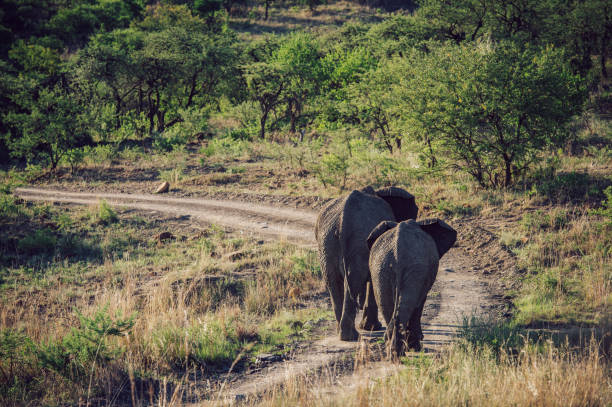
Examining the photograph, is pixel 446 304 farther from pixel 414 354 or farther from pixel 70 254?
pixel 70 254

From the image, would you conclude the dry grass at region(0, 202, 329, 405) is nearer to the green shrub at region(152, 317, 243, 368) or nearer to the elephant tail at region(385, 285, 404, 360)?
the green shrub at region(152, 317, 243, 368)

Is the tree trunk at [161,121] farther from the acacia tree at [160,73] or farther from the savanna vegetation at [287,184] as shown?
the savanna vegetation at [287,184]

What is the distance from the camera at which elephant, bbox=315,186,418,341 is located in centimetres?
678

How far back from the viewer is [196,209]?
60.1ft

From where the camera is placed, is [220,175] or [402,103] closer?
[402,103]

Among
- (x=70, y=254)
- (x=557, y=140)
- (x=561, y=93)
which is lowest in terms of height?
(x=70, y=254)

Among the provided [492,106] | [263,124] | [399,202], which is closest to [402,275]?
[399,202]

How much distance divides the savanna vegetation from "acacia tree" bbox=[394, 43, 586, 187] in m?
0.07

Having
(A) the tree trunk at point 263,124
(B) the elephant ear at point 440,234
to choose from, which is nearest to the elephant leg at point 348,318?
(B) the elephant ear at point 440,234

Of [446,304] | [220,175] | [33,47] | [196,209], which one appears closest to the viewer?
[446,304]

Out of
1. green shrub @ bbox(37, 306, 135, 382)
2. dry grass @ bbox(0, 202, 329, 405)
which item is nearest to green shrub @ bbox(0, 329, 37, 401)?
dry grass @ bbox(0, 202, 329, 405)

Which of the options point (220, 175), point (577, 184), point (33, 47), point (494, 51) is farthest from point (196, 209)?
point (33, 47)

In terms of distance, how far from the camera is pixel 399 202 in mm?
7480

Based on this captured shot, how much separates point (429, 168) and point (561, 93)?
4344mm
